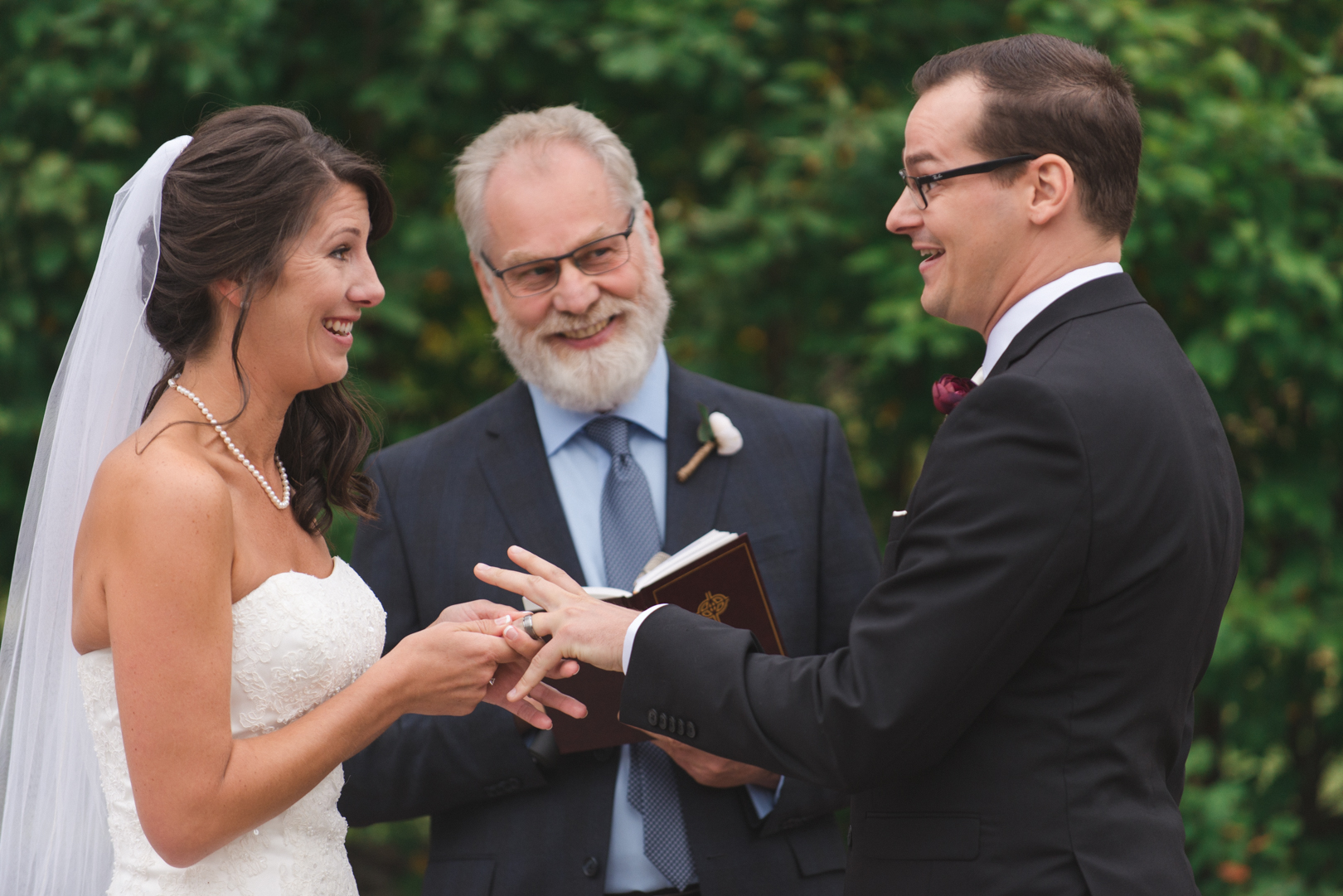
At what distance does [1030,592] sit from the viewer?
1987 millimetres

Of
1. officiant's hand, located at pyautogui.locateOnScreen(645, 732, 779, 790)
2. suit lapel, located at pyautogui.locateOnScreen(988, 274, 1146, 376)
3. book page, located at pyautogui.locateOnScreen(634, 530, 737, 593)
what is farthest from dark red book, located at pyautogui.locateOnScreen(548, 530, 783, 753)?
suit lapel, located at pyautogui.locateOnScreen(988, 274, 1146, 376)

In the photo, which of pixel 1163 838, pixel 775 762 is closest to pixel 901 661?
pixel 775 762

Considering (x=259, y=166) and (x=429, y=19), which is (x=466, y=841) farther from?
(x=429, y=19)

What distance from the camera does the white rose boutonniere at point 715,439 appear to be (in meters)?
3.15

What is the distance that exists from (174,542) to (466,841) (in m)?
1.14

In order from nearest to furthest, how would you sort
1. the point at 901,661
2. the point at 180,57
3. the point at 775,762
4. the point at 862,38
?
the point at 901,661, the point at 775,762, the point at 180,57, the point at 862,38

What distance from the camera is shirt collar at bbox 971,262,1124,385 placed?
2248mm

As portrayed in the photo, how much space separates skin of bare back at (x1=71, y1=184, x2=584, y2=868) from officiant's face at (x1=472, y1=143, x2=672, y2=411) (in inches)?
24.0

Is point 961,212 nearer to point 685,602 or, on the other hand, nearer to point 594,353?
point 685,602

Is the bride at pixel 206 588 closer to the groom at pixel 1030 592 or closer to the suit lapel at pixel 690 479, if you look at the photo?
the suit lapel at pixel 690 479

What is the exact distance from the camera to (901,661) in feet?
6.69

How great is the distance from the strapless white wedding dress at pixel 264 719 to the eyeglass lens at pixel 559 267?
1068mm

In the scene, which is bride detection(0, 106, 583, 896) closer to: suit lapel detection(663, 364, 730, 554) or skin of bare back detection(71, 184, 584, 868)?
skin of bare back detection(71, 184, 584, 868)

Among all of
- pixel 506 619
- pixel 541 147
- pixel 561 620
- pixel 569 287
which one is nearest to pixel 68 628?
pixel 506 619
